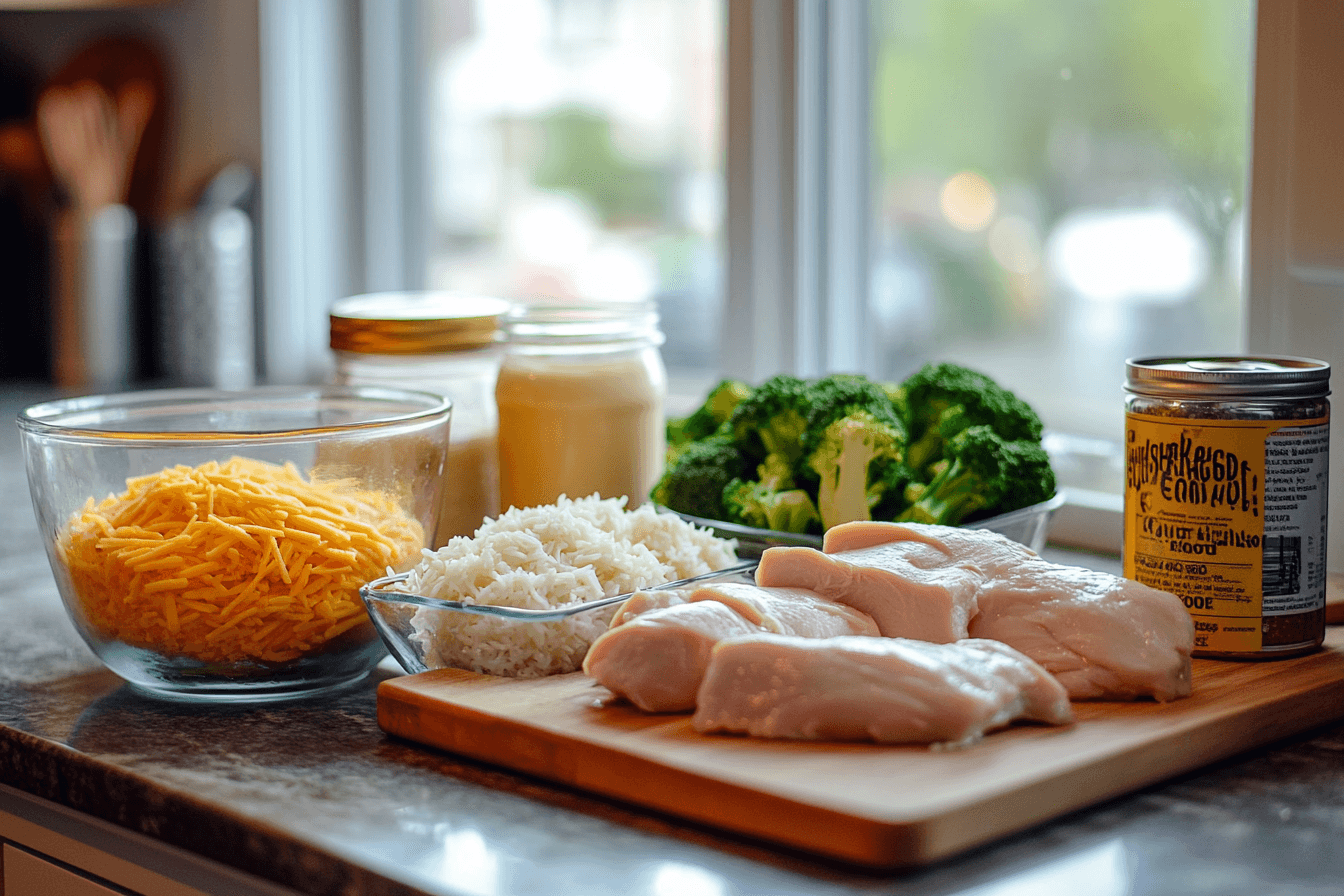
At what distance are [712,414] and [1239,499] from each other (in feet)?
1.97

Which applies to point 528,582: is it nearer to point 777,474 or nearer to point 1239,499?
point 777,474

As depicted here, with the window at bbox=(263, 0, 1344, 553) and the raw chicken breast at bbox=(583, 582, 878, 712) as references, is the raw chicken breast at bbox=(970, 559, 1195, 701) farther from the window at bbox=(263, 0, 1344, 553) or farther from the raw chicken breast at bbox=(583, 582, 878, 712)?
the window at bbox=(263, 0, 1344, 553)

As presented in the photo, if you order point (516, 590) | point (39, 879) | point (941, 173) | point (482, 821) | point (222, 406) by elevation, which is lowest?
point (39, 879)

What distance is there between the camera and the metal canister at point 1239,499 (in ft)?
3.20

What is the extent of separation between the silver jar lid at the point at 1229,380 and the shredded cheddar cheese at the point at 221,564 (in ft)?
1.92

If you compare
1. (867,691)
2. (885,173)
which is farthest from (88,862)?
(885,173)

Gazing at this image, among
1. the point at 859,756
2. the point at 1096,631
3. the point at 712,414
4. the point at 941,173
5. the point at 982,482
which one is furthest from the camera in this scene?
the point at 941,173

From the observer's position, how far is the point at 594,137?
2.18 meters

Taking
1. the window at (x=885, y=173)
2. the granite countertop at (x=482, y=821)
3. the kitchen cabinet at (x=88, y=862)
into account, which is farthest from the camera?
the window at (x=885, y=173)

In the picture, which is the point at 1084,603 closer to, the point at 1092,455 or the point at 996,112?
the point at 1092,455

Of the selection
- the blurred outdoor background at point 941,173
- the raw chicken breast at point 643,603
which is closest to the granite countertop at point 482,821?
the raw chicken breast at point 643,603

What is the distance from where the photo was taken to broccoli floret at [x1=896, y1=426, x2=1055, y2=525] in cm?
122

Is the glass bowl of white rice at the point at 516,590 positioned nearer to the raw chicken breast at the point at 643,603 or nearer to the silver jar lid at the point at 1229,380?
the raw chicken breast at the point at 643,603

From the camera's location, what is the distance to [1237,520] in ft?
3.22
